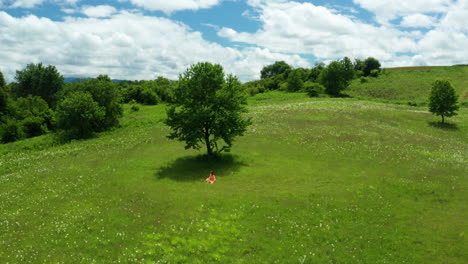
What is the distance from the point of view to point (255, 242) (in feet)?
63.9

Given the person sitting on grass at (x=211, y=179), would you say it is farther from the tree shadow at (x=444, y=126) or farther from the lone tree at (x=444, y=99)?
the lone tree at (x=444, y=99)

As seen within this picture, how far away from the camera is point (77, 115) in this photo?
54.6 m

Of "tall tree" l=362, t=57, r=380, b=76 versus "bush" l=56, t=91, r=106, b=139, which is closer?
"bush" l=56, t=91, r=106, b=139

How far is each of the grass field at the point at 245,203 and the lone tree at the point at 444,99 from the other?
43.4ft

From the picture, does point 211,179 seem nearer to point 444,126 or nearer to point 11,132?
point 444,126

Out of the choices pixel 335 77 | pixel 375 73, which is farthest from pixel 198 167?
pixel 375 73

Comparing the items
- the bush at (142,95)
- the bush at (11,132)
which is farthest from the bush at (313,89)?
the bush at (11,132)

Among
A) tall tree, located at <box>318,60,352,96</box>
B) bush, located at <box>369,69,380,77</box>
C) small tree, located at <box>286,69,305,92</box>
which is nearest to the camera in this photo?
tall tree, located at <box>318,60,352,96</box>

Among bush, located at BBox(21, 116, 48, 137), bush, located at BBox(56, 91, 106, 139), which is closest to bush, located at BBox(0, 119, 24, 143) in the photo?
bush, located at BBox(21, 116, 48, 137)

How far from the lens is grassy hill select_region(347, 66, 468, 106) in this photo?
334ft

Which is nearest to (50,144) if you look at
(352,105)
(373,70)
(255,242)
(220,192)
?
(220,192)

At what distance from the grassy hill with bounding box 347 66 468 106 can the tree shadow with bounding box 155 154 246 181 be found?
7736 cm

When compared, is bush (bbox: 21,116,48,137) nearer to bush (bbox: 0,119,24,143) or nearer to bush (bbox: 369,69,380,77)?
bush (bbox: 0,119,24,143)

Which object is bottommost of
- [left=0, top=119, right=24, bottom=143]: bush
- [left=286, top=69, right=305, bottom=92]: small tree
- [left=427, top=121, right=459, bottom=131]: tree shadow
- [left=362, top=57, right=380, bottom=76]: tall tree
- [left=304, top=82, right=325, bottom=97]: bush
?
[left=427, top=121, right=459, bottom=131]: tree shadow
